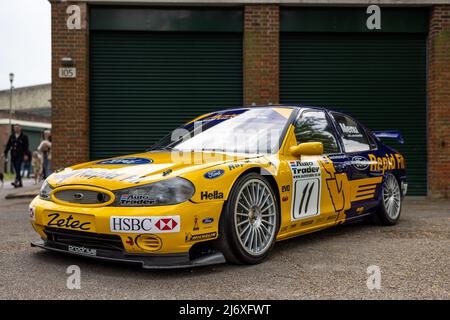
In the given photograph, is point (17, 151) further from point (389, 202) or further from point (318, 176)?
point (318, 176)

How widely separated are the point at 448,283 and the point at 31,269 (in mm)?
3003

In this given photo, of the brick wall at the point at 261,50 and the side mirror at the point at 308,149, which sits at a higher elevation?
the brick wall at the point at 261,50

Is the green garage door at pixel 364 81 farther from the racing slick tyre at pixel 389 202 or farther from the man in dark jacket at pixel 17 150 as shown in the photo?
the man in dark jacket at pixel 17 150

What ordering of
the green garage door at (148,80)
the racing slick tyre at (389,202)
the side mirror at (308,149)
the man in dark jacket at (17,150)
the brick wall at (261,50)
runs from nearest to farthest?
the side mirror at (308,149)
the racing slick tyre at (389,202)
the brick wall at (261,50)
the green garage door at (148,80)
the man in dark jacket at (17,150)

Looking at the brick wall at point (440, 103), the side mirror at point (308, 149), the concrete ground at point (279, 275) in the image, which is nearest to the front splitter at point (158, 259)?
the concrete ground at point (279, 275)

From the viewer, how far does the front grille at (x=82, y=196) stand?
322cm

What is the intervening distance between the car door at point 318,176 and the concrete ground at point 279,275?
0.34 meters

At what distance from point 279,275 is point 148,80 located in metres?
6.70

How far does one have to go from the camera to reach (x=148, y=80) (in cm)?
921

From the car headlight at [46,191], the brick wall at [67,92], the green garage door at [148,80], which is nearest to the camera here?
the car headlight at [46,191]

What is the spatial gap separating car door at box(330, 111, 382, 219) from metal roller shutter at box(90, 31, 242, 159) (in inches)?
177

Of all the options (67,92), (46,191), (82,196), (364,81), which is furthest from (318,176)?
(67,92)

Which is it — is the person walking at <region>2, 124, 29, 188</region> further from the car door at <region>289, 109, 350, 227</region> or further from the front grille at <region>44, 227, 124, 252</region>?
the car door at <region>289, 109, 350, 227</region>

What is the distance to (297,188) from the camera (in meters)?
3.97
